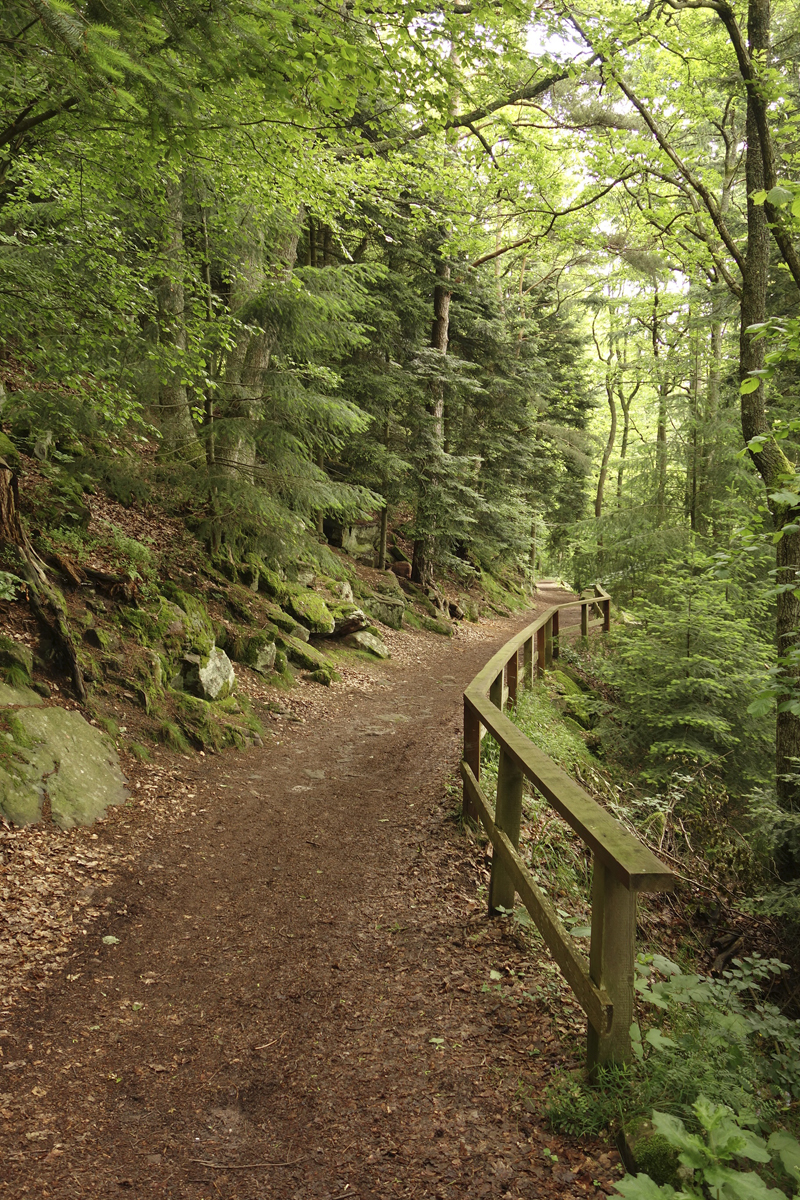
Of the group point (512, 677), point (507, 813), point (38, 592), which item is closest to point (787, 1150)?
point (507, 813)

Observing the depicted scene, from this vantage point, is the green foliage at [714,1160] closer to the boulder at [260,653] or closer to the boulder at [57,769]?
the boulder at [57,769]

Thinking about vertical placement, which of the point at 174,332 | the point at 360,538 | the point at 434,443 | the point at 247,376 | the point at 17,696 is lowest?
the point at 17,696

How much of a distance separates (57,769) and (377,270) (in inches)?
352

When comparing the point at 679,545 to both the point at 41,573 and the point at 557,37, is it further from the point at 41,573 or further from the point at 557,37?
the point at 41,573

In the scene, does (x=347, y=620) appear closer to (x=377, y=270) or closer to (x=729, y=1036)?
(x=377, y=270)

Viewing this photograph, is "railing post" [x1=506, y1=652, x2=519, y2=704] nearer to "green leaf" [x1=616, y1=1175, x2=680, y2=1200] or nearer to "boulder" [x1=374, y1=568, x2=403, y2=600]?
"green leaf" [x1=616, y1=1175, x2=680, y2=1200]

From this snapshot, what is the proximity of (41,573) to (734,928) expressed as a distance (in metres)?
7.31

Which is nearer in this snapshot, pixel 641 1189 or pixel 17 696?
pixel 641 1189

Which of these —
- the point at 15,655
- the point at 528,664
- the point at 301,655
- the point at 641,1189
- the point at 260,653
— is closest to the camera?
the point at 641,1189

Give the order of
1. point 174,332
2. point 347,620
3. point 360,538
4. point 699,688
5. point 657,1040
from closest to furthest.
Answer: point 657,1040 < point 174,332 < point 699,688 < point 347,620 < point 360,538

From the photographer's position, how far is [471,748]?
216 inches

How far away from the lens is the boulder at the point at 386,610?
49.0 ft

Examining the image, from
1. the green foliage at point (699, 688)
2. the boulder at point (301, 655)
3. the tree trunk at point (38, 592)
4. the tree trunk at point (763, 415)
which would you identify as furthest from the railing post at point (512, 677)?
the tree trunk at point (38, 592)

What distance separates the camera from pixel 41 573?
6598 mm
